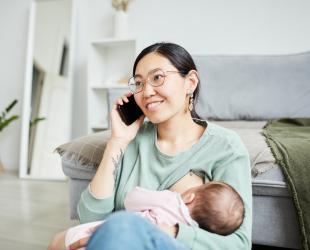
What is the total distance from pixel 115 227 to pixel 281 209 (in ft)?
2.56

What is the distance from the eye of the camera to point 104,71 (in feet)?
9.71

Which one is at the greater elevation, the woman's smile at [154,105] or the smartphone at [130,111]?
the woman's smile at [154,105]

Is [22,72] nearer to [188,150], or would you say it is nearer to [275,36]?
[275,36]

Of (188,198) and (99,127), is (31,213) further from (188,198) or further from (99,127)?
(188,198)

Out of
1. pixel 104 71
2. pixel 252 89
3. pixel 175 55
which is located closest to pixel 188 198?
pixel 175 55

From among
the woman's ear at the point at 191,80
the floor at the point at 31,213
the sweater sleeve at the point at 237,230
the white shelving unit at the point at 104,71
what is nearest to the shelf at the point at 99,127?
the white shelving unit at the point at 104,71

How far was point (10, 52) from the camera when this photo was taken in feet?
10.9

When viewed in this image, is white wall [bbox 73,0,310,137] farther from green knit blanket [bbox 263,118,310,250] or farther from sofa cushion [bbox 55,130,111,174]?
sofa cushion [bbox 55,130,111,174]

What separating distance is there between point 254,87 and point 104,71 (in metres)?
1.51

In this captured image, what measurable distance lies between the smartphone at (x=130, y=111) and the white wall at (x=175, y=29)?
177 centimetres

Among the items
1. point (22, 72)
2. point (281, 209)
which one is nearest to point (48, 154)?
point (22, 72)

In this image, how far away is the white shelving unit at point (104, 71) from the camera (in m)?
2.77

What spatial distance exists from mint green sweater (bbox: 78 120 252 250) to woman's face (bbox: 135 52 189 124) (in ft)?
0.37

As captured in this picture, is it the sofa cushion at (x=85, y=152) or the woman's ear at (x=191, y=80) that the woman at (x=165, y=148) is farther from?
the sofa cushion at (x=85, y=152)
